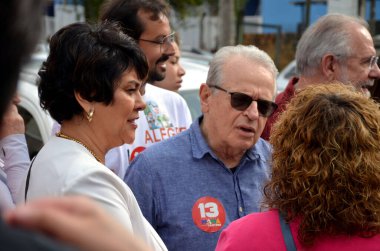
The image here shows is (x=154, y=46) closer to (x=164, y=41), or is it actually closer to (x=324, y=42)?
(x=164, y=41)

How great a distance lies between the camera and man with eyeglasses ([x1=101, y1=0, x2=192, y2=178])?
12.6 ft

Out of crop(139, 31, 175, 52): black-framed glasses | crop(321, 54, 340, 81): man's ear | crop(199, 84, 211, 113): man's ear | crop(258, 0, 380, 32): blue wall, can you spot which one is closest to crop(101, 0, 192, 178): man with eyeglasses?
crop(139, 31, 175, 52): black-framed glasses

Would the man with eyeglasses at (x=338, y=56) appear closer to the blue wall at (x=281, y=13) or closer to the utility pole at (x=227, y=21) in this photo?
the utility pole at (x=227, y=21)

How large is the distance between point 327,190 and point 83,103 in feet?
2.97

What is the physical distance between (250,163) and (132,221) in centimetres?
118

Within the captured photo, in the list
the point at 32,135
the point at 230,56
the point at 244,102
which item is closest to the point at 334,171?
the point at 244,102

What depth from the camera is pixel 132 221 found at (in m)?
2.25

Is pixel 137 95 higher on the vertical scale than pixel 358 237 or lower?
higher

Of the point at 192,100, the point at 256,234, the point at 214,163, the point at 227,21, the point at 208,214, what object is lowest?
the point at 227,21

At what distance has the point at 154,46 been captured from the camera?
13.2ft

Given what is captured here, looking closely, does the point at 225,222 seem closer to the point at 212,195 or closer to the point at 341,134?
the point at 212,195

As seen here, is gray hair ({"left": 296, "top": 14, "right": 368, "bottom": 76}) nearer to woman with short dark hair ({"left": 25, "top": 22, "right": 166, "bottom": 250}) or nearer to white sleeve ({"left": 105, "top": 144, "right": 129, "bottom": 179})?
white sleeve ({"left": 105, "top": 144, "right": 129, "bottom": 179})

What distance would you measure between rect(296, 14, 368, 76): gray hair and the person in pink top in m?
1.81

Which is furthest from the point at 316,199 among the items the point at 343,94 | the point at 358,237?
the point at 343,94
